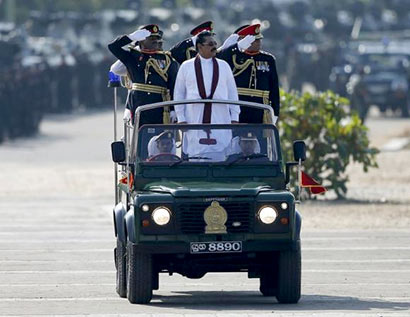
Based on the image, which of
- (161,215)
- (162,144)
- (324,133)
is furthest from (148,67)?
(324,133)

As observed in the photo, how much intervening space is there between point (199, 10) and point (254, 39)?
5953 cm

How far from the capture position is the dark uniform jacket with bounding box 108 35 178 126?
14648 mm

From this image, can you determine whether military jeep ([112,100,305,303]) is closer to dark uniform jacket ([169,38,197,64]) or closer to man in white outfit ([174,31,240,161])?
man in white outfit ([174,31,240,161])

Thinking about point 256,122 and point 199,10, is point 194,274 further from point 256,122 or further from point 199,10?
point 199,10

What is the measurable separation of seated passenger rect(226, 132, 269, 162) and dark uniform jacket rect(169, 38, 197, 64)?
1.67 m

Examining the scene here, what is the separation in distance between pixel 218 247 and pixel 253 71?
268cm

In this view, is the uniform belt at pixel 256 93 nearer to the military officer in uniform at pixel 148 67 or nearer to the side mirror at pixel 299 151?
the military officer in uniform at pixel 148 67

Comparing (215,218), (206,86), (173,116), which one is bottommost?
(215,218)

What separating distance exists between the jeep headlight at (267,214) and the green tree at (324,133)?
10359 mm

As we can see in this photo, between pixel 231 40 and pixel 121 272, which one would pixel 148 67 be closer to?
pixel 231 40

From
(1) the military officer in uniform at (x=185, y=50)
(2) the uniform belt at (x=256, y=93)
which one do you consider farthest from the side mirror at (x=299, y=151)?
(1) the military officer in uniform at (x=185, y=50)

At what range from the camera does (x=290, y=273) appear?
12.8 meters

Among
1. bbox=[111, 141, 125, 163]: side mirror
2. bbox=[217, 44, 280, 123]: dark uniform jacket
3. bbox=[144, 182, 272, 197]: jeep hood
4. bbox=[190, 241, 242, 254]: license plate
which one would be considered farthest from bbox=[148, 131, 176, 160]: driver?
bbox=[217, 44, 280, 123]: dark uniform jacket

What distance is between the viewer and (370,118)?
46.3 m
